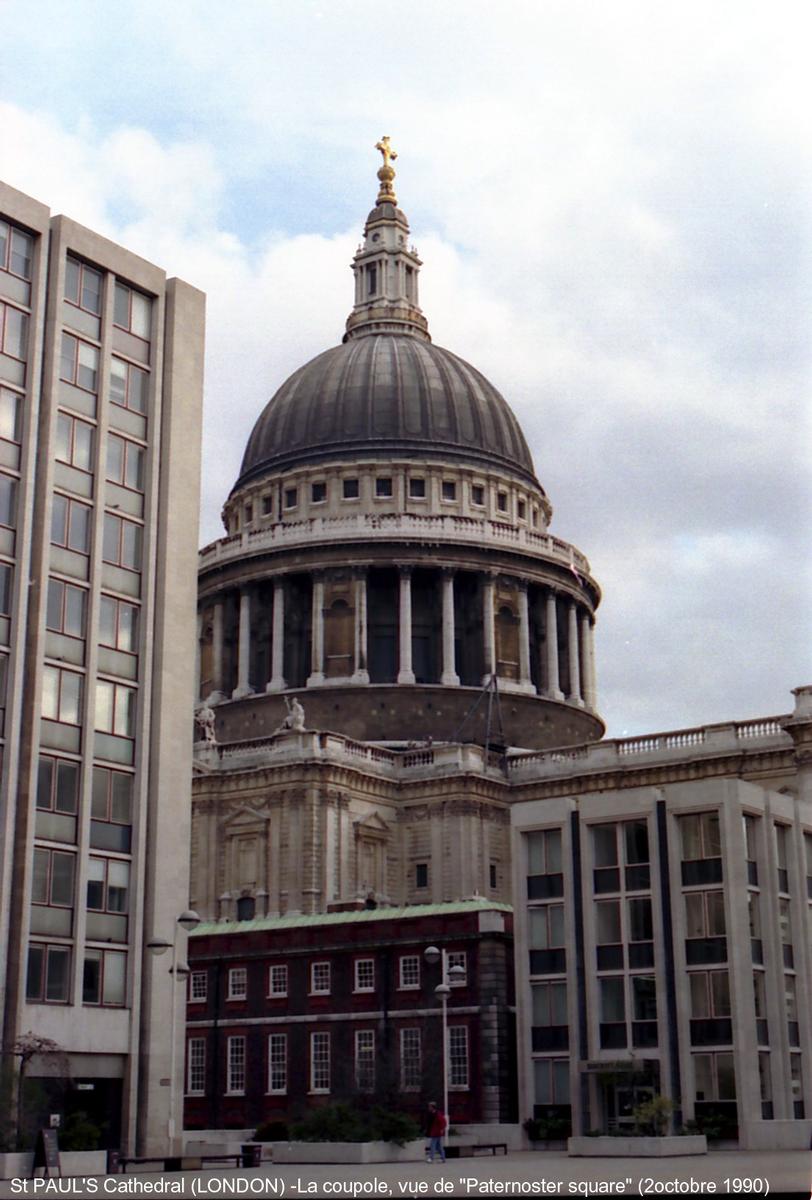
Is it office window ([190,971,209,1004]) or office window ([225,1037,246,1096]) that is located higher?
office window ([190,971,209,1004])

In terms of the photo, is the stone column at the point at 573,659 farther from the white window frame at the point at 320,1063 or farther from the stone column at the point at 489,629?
the white window frame at the point at 320,1063

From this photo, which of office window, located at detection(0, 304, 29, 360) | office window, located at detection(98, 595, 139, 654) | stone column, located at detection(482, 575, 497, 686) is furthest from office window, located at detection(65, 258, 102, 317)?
stone column, located at detection(482, 575, 497, 686)

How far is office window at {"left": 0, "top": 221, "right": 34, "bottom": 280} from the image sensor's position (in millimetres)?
59219

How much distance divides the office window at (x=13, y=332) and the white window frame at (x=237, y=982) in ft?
96.5

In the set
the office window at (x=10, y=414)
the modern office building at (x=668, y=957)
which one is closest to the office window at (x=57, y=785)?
the office window at (x=10, y=414)

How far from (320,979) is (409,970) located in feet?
14.7

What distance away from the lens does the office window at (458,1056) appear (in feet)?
223

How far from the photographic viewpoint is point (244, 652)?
117 meters

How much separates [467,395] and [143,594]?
224 feet

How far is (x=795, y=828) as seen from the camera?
66250mm

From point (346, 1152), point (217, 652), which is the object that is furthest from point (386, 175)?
point (346, 1152)

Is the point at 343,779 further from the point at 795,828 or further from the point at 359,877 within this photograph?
the point at 795,828

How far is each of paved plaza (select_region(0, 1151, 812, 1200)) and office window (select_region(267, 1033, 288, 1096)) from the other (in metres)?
20.6

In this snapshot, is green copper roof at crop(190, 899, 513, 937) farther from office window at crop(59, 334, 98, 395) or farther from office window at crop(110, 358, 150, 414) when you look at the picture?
office window at crop(59, 334, 98, 395)
